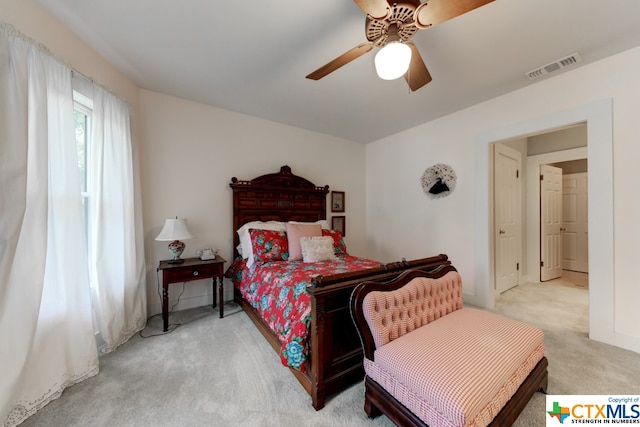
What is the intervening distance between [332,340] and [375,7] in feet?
6.63

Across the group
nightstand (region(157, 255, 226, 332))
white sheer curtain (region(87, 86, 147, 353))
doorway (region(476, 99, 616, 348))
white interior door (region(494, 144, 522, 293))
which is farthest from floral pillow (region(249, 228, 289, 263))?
doorway (region(476, 99, 616, 348))

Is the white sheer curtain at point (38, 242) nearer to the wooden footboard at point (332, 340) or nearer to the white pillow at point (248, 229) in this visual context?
the white pillow at point (248, 229)

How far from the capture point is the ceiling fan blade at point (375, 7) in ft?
4.10

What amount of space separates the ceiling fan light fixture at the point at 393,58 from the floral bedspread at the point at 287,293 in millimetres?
1515

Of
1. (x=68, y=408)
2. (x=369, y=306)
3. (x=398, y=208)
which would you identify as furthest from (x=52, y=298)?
(x=398, y=208)

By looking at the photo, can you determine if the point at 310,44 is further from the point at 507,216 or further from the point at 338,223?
the point at 507,216

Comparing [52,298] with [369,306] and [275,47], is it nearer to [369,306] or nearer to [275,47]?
[369,306]

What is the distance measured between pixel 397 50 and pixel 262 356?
245 centimetres

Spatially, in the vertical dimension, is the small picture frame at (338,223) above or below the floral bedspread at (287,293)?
above

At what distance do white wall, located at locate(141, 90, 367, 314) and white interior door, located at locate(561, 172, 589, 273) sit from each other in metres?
5.64

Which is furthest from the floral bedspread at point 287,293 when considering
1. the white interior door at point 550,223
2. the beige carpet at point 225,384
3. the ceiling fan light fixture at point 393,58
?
the white interior door at point 550,223

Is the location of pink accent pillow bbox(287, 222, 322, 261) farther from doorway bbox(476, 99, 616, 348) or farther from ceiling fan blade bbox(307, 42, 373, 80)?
doorway bbox(476, 99, 616, 348)

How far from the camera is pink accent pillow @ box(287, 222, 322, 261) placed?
9.62 ft

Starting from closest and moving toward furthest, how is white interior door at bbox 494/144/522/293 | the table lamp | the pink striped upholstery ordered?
the pink striped upholstery
the table lamp
white interior door at bbox 494/144/522/293
